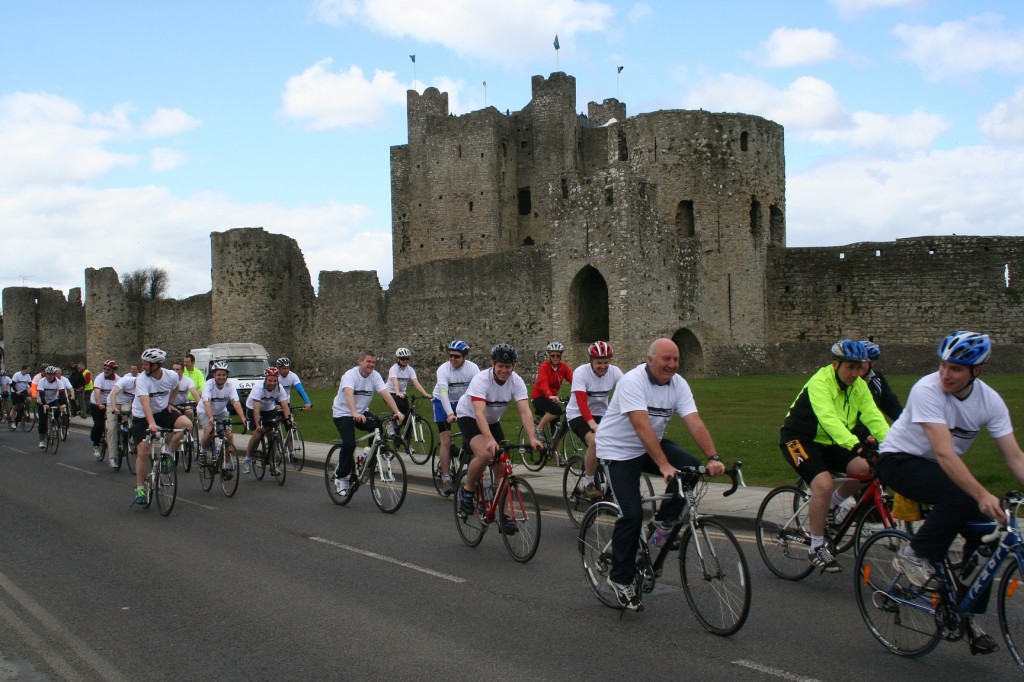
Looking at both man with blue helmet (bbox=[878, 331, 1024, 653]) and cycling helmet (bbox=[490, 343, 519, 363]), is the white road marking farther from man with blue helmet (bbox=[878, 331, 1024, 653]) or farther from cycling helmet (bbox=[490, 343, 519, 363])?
man with blue helmet (bbox=[878, 331, 1024, 653])

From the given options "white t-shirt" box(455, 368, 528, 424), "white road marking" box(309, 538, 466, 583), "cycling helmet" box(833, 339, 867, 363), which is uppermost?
"cycling helmet" box(833, 339, 867, 363)

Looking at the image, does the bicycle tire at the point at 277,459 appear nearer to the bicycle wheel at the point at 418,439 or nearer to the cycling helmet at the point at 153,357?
the bicycle wheel at the point at 418,439

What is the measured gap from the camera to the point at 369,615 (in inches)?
284

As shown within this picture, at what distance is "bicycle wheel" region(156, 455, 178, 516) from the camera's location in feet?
39.5

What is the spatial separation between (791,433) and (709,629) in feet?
6.73

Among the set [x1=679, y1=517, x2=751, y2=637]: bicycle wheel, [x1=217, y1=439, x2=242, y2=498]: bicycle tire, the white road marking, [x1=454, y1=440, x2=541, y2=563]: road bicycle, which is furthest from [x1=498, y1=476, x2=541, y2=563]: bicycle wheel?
[x1=217, y1=439, x2=242, y2=498]: bicycle tire

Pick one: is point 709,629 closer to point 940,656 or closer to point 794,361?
point 940,656

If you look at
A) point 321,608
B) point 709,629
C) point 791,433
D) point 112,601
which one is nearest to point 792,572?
point 791,433

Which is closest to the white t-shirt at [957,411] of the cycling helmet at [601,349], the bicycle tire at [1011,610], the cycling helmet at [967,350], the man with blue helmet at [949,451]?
the man with blue helmet at [949,451]

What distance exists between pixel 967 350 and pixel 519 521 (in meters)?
4.49

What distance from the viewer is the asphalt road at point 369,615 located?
595 centimetres

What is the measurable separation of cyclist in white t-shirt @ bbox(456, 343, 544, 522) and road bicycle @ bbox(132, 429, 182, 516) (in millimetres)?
4044

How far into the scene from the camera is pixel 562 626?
22.4 feet

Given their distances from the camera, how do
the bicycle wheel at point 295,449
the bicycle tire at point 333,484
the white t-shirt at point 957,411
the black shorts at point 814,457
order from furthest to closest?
the bicycle wheel at point 295,449 < the bicycle tire at point 333,484 < the black shorts at point 814,457 < the white t-shirt at point 957,411
